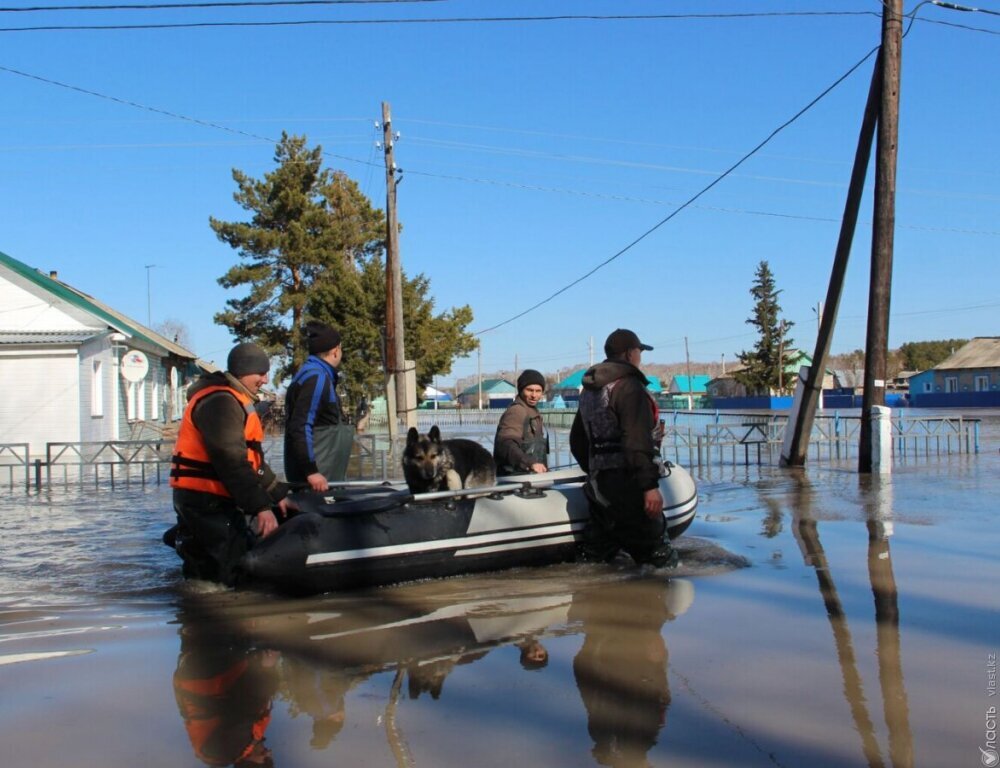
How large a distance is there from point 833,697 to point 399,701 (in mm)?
1944

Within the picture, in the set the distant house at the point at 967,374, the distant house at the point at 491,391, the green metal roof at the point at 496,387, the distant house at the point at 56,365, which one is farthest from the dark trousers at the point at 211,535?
the green metal roof at the point at 496,387

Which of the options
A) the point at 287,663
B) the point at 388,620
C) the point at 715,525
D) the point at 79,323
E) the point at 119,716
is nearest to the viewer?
the point at 119,716

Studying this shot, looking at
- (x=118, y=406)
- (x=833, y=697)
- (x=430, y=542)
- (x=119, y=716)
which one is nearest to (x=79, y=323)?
(x=118, y=406)

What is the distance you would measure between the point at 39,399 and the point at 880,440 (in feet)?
58.9

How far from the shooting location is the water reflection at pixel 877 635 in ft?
12.2

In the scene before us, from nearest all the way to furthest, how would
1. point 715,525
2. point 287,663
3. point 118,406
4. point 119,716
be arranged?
point 119,716 → point 287,663 → point 715,525 → point 118,406

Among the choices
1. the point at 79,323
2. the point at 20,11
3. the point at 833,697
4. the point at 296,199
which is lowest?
the point at 833,697

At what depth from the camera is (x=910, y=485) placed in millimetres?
12484

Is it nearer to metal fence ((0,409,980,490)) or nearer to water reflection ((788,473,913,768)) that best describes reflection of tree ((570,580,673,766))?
water reflection ((788,473,913,768))

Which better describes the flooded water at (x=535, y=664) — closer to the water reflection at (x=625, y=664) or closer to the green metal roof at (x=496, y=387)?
the water reflection at (x=625, y=664)

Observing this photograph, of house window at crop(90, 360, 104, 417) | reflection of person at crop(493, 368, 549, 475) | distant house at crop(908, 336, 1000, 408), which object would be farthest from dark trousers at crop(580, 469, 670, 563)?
distant house at crop(908, 336, 1000, 408)

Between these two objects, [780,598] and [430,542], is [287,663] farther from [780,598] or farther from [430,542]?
[780,598]

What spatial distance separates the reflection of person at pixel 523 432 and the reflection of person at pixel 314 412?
6.21ft

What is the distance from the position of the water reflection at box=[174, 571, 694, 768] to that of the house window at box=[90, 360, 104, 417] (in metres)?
18.4
